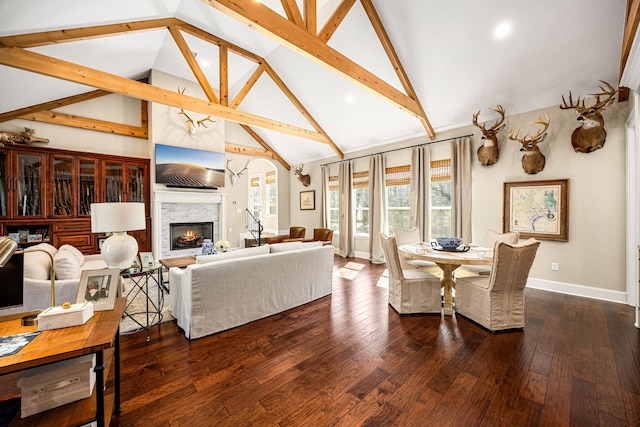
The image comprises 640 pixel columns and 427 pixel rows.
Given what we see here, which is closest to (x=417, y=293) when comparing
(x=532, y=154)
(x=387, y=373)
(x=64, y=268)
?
(x=387, y=373)

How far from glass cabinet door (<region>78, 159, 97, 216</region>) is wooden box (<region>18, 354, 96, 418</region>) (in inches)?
183

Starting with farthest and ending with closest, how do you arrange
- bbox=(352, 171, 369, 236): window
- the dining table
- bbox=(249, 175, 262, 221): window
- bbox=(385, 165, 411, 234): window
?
bbox=(249, 175, 262, 221): window
bbox=(352, 171, 369, 236): window
bbox=(385, 165, 411, 234): window
the dining table

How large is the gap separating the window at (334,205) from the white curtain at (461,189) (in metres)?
3.07

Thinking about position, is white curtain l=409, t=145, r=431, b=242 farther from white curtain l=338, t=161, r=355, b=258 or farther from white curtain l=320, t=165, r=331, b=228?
white curtain l=320, t=165, r=331, b=228

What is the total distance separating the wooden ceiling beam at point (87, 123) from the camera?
462cm

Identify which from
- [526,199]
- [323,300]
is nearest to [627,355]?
[526,199]

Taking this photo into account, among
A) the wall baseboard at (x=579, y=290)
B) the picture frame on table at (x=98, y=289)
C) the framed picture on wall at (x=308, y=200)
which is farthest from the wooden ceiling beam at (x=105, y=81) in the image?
the wall baseboard at (x=579, y=290)

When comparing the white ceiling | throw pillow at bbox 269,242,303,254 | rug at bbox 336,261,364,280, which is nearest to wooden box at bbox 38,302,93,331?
throw pillow at bbox 269,242,303,254

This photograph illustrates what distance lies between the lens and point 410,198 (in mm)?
5281

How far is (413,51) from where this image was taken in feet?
12.4

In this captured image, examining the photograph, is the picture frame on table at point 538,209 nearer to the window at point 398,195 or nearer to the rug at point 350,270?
the window at point 398,195

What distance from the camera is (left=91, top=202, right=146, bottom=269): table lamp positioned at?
205cm

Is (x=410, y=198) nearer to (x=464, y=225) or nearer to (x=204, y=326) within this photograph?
(x=464, y=225)

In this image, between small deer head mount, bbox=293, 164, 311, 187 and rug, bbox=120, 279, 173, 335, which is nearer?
rug, bbox=120, 279, 173, 335
